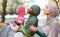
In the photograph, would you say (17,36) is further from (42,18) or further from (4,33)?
(42,18)

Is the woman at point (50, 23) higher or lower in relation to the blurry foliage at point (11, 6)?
lower

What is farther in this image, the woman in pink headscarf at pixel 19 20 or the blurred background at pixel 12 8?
the blurred background at pixel 12 8

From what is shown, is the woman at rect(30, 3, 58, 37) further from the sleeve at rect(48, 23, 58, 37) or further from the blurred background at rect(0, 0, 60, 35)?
the blurred background at rect(0, 0, 60, 35)

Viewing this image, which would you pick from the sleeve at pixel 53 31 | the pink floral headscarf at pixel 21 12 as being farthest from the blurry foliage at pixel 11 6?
the sleeve at pixel 53 31

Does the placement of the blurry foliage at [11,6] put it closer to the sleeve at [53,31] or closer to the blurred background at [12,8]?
the blurred background at [12,8]

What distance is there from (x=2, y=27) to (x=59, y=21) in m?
0.47

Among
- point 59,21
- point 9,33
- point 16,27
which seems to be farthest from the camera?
point 59,21

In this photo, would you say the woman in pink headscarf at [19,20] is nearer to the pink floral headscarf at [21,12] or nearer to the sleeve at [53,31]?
the pink floral headscarf at [21,12]

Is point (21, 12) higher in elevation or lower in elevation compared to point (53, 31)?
higher

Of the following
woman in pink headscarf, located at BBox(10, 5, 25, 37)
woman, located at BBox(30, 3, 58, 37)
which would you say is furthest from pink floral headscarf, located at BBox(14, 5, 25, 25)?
woman, located at BBox(30, 3, 58, 37)

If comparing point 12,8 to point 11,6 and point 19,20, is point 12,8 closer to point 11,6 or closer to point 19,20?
point 11,6

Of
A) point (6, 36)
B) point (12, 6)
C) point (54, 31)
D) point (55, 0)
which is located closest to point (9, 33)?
point (6, 36)

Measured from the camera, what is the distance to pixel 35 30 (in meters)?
1.20

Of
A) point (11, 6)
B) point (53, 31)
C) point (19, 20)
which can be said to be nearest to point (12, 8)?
point (11, 6)
